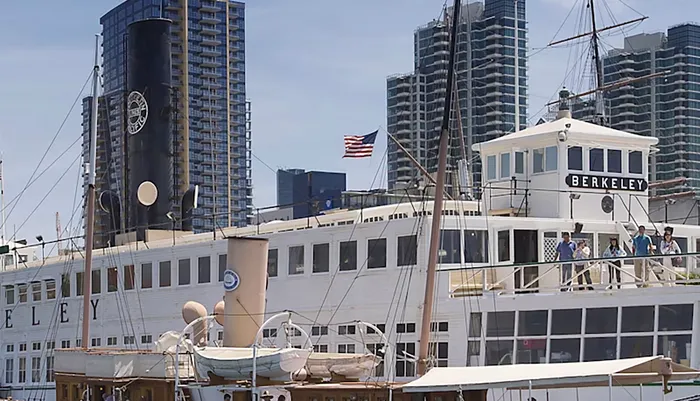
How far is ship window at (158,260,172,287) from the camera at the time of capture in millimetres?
31391

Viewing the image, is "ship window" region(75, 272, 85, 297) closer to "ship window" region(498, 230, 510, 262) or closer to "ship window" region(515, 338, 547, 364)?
"ship window" region(498, 230, 510, 262)

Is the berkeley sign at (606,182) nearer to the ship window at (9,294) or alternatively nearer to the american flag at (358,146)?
the american flag at (358,146)

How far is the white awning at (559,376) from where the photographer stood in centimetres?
1738

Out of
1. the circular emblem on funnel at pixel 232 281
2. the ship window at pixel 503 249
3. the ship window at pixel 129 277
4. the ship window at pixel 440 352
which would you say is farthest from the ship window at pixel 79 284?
the ship window at pixel 503 249

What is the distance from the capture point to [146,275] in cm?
3225

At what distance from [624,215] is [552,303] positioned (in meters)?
6.09

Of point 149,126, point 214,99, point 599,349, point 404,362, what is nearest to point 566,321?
point 599,349

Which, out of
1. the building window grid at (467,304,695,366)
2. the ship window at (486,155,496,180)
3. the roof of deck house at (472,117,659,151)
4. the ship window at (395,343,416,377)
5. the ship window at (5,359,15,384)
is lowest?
the ship window at (5,359,15,384)

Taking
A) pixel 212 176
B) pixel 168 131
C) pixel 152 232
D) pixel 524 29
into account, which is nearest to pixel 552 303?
pixel 152 232

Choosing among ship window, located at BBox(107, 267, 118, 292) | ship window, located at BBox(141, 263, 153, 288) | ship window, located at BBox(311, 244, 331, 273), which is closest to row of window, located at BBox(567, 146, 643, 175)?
ship window, located at BBox(311, 244, 331, 273)

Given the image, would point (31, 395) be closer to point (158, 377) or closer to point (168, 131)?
point (168, 131)

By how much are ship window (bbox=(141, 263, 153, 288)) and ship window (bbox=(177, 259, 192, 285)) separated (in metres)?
1.36

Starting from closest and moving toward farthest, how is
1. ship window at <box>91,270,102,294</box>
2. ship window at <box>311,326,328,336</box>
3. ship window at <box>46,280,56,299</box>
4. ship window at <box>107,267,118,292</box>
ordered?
ship window at <box>311,326,328,336</box>, ship window at <box>107,267,118,292</box>, ship window at <box>91,270,102,294</box>, ship window at <box>46,280,56,299</box>

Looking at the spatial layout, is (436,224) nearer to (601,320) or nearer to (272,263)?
(601,320)
